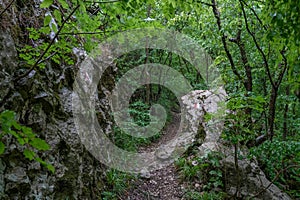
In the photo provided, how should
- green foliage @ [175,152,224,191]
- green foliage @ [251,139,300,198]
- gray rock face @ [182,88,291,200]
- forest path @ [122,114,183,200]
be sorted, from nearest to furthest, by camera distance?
green foliage @ [251,139,300,198] → gray rock face @ [182,88,291,200] → forest path @ [122,114,183,200] → green foliage @ [175,152,224,191]

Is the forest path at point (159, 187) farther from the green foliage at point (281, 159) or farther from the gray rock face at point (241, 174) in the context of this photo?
the green foliage at point (281, 159)

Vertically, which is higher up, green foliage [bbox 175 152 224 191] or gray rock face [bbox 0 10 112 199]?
gray rock face [bbox 0 10 112 199]

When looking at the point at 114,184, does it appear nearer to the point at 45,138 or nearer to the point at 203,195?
the point at 203,195

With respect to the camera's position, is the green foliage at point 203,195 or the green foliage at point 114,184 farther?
the green foliage at point 203,195

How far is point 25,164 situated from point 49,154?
1.40 feet

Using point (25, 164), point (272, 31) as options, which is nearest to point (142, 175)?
point (25, 164)

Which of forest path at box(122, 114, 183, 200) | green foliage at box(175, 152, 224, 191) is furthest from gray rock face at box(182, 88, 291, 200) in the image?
forest path at box(122, 114, 183, 200)

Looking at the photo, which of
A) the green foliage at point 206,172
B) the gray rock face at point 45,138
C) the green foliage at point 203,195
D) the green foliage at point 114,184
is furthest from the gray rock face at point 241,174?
the gray rock face at point 45,138

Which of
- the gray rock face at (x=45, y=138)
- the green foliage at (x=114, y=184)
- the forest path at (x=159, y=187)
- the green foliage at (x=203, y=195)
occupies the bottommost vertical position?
the green foliage at (x=203, y=195)

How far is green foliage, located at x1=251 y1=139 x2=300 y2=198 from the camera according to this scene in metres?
4.45

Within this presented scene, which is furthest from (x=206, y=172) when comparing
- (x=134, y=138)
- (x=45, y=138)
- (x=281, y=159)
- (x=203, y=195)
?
(x=45, y=138)

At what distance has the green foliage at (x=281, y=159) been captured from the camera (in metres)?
4.45

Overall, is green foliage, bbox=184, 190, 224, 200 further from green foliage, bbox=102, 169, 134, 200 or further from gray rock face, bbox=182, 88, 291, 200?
green foliage, bbox=102, 169, 134, 200

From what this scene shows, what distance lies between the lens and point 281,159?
4.56 m
